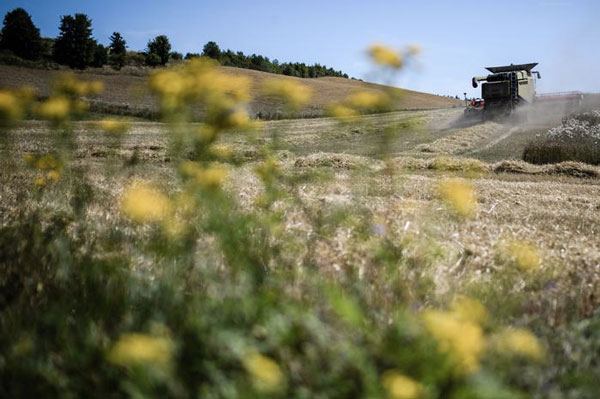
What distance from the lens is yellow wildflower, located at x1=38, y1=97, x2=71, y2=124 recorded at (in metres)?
1.81

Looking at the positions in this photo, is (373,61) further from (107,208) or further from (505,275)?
(107,208)

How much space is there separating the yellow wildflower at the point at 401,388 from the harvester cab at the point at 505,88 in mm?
29755

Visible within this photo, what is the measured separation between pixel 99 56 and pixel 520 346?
188 ft

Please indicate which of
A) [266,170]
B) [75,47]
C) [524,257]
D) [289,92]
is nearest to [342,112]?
[289,92]

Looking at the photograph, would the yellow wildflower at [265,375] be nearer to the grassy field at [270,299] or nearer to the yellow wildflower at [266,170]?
the grassy field at [270,299]

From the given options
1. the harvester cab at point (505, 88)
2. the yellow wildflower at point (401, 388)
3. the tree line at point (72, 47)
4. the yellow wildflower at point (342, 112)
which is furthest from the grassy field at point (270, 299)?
the tree line at point (72, 47)

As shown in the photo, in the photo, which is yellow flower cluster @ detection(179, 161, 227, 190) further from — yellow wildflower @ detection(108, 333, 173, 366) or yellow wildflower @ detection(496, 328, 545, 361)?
yellow wildflower @ detection(496, 328, 545, 361)

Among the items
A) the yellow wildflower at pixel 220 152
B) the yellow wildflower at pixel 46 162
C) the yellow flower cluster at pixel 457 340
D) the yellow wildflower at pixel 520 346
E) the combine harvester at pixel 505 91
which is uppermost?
the combine harvester at pixel 505 91

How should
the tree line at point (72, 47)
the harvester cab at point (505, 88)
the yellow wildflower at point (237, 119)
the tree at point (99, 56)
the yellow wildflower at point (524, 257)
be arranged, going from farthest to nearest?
the tree at point (99, 56), the tree line at point (72, 47), the harvester cab at point (505, 88), the yellow wildflower at point (524, 257), the yellow wildflower at point (237, 119)

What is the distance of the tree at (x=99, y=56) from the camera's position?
5056cm

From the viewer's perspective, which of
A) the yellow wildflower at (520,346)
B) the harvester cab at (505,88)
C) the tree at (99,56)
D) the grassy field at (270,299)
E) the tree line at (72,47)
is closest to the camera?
the grassy field at (270,299)

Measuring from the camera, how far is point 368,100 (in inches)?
78.0

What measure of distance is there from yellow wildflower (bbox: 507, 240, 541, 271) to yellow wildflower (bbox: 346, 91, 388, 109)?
3.13 feet

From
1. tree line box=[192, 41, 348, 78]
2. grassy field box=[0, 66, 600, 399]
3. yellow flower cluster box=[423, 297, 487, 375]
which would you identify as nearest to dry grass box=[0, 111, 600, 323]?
grassy field box=[0, 66, 600, 399]
